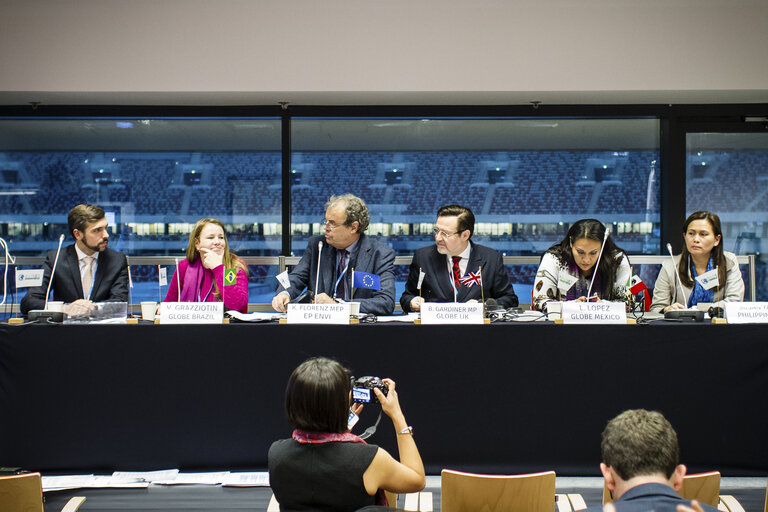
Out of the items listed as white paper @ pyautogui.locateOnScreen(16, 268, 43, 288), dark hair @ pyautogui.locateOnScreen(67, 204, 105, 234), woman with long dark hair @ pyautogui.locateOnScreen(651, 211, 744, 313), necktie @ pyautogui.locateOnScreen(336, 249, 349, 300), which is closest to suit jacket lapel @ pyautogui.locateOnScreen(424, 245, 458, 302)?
necktie @ pyautogui.locateOnScreen(336, 249, 349, 300)

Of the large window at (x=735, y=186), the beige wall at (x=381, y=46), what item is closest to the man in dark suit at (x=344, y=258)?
the beige wall at (x=381, y=46)

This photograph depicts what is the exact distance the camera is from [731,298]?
3150 mm

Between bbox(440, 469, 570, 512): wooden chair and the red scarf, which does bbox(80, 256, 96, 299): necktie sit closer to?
the red scarf

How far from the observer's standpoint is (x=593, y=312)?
266cm

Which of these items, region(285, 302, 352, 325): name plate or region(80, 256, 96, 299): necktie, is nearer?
region(285, 302, 352, 325): name plate

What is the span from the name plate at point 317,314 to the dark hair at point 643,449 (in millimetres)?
1446

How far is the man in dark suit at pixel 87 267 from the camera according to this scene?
10.8ft

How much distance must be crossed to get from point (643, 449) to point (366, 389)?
2.54 feet

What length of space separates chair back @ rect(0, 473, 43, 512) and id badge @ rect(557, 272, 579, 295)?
232cm

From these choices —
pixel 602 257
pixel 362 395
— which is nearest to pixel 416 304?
pixel 602 257

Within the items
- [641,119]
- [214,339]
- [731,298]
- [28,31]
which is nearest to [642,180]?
[641,119]

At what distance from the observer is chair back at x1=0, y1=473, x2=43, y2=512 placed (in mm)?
1726

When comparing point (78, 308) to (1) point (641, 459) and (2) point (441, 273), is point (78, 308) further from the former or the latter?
(1) point (641, 459)

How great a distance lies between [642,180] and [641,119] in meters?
0.42
